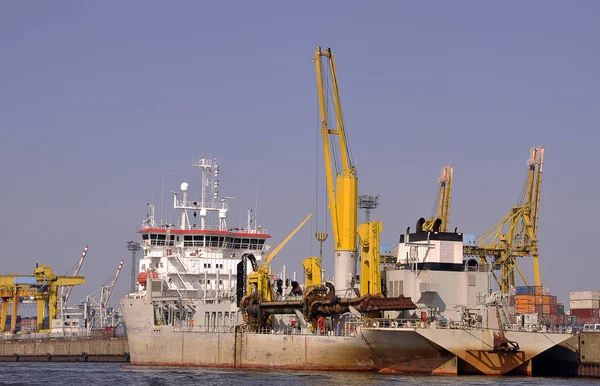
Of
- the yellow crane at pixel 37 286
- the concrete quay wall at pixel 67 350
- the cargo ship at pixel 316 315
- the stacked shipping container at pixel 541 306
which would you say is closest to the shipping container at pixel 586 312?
the stacked shipping container at pixel 541 306

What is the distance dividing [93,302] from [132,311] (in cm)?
3656

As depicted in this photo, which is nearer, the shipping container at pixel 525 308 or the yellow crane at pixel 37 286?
the shipping container at pixel 525 308

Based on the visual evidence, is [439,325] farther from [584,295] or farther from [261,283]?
[584,295]

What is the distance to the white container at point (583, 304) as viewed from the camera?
249ft

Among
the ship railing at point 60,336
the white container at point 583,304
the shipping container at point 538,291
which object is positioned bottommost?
the ship railing at point 60,336

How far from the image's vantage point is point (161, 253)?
67312mm

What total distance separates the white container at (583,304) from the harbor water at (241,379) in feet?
86.2

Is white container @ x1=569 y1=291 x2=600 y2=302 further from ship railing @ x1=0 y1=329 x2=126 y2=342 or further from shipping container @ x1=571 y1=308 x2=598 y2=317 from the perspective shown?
ship railing @ x1=0 y1=329 x2=126 y2=342

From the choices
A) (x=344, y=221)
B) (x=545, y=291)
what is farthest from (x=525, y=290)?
(x=344, y=221)

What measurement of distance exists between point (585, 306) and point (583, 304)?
0.29 m

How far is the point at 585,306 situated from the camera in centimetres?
7631

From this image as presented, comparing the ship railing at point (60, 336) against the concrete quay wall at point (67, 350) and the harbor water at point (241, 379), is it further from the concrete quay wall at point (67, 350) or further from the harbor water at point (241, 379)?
the harbor water at point (241, 379)

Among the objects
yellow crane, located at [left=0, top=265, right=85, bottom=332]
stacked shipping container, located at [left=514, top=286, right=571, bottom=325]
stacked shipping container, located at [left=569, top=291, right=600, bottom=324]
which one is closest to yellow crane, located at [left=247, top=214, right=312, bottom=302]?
stacked shipping container, located at [left=514, top=286, right=571, bottom=325]

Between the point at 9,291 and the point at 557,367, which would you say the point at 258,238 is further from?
the point at 9,291
